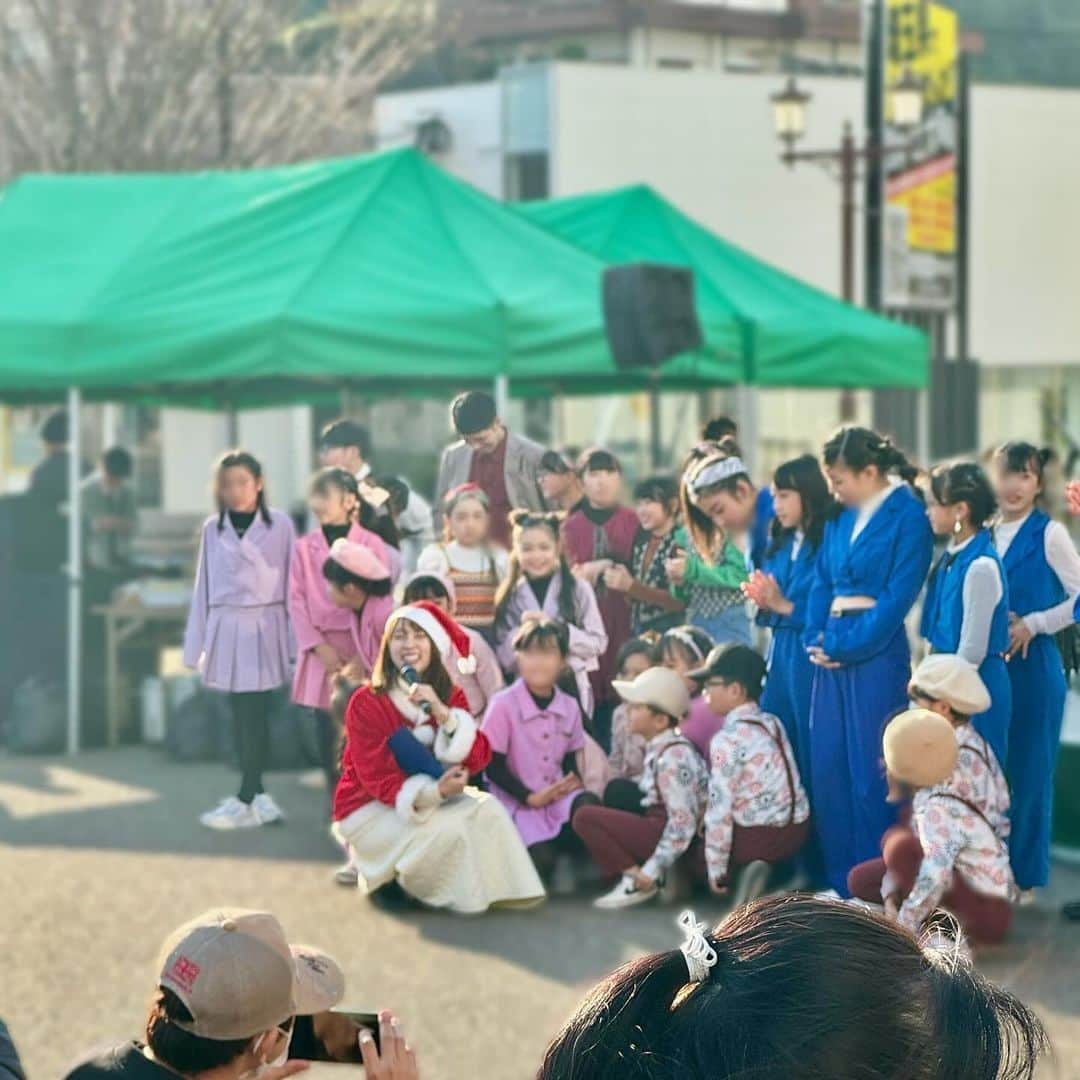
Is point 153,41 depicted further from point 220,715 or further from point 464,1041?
point 220,715

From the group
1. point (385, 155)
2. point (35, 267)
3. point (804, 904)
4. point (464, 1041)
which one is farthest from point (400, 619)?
point (464, 1041)

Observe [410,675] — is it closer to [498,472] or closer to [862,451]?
[498,472]

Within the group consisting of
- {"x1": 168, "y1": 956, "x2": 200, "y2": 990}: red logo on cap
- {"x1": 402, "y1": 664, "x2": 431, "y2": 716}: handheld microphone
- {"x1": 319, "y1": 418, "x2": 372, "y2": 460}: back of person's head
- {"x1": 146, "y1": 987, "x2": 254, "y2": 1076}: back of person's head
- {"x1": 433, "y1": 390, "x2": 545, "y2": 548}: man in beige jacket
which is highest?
{"x1": 319, "y1": 418, "x2": 372, "y2": 460}: back of person's head

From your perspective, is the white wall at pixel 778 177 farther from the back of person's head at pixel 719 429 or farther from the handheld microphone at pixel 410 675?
the handheld microphone at pixel 410 675

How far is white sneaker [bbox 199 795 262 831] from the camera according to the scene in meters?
3.88

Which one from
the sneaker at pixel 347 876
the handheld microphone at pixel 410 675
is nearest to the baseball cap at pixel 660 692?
the handheld microphone at pixel 410 675

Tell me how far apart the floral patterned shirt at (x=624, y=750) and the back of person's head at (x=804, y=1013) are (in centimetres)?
113

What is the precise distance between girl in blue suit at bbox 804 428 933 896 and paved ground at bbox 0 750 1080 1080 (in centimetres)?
33

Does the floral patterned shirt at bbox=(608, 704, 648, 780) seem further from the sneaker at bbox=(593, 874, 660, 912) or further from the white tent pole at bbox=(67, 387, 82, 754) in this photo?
the white tent pole at bbox=(67, 387, 82, 754)

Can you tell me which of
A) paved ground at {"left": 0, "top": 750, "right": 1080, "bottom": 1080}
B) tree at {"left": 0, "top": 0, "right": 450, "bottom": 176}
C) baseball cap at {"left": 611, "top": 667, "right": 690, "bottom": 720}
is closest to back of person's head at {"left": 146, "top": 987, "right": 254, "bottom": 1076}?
paved ground at {"left": 0, "top": 750, "right": 1080, "bottom": 1080}

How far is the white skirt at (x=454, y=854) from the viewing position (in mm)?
3438

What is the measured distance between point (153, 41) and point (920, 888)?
91.8ft

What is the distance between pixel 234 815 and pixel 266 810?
0.10 m

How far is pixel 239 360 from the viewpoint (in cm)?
505
